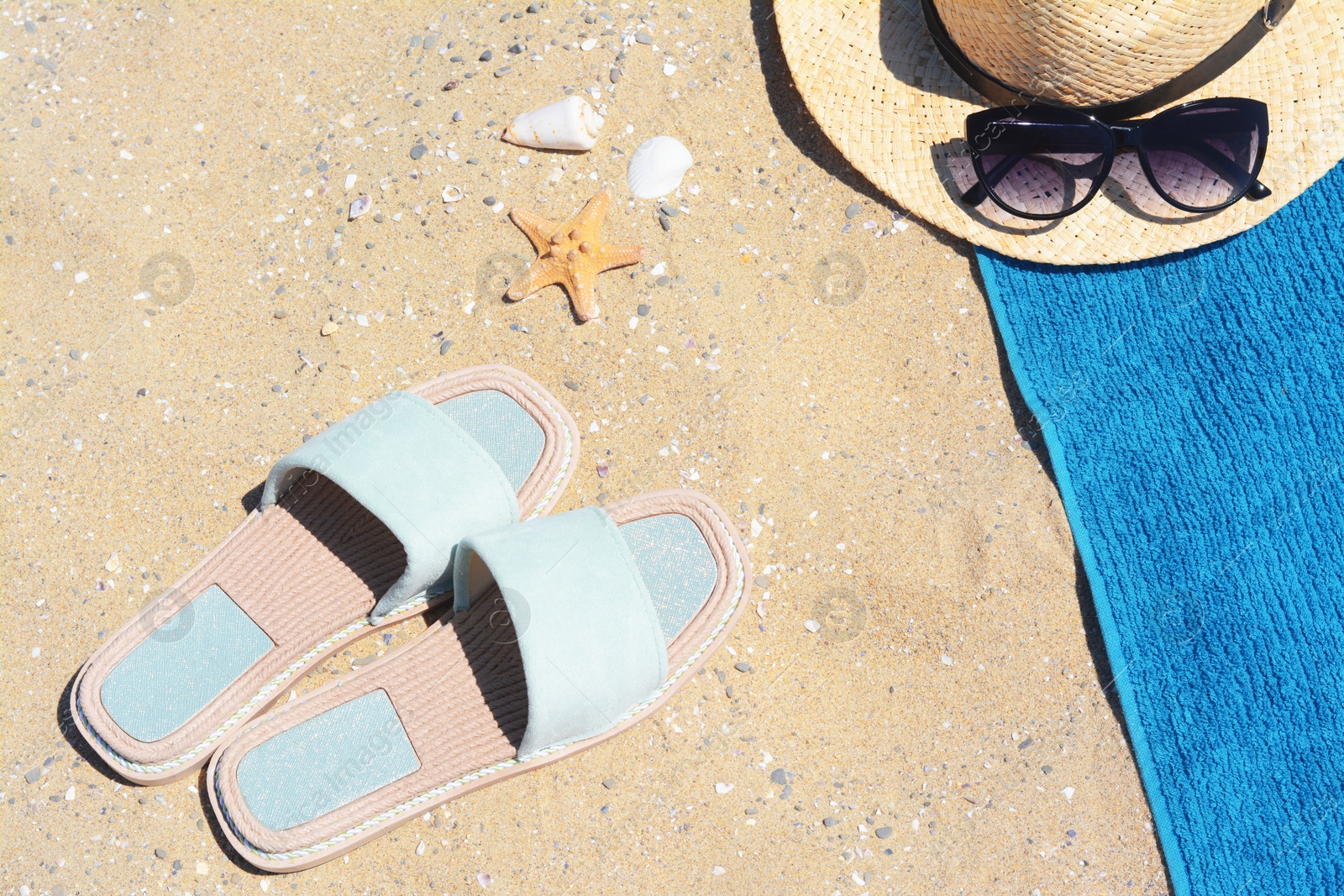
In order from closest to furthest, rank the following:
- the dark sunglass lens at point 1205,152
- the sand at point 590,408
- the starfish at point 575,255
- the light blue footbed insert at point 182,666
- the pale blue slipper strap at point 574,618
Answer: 1. the pale blue slipper strap at point 574,618
2. the dark sunglass lens at point 1205,152
3. the light blue footbed insert at point 182,666
4. the sand at point 590,408
5. the starfish at point 575,255

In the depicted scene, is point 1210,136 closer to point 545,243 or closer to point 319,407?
point 545,243

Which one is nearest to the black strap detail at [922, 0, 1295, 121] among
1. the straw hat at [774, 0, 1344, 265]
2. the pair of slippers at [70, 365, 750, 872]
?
the straw hat at [774, 0, 1344, 265]

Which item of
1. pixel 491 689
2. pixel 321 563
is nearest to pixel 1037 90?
pixel 491 689

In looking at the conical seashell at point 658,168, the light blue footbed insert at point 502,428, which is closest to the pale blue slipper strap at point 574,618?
the light blue footbed insert at point 502,428

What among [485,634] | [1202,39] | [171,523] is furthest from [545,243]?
[1202,39]

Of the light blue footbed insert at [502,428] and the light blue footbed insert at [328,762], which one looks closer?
the light blue footbed insert at [328,762]

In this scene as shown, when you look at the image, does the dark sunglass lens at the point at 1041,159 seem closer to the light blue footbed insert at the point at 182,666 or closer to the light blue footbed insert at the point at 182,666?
the light blue footbed insert at the point at 182,666

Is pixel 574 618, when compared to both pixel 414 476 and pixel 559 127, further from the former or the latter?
pixel 559 127

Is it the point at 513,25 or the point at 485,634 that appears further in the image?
the point at 513,25
